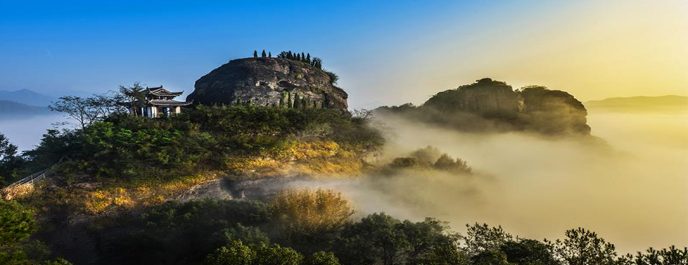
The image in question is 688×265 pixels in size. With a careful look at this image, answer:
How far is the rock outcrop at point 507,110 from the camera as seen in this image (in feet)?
214

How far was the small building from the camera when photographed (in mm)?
41406

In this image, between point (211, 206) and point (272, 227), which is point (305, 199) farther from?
point (211, 206)

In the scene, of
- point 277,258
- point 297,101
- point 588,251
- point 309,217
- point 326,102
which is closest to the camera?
point 277,258

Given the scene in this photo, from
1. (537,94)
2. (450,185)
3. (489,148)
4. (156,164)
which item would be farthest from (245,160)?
(537,94)

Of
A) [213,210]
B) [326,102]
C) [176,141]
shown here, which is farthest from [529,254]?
[326,102]

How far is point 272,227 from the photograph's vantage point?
65.0 feet

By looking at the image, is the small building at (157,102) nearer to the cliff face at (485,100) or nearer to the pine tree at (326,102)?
the pine tree at (326,102)

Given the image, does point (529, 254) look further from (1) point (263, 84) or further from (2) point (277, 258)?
(1) point (263, 84)

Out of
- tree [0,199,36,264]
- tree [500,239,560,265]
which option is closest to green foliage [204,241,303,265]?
tree [0,199,36,264]

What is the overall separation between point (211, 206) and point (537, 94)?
68152 mm

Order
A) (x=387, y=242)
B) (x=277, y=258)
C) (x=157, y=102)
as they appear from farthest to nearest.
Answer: (x=157, y=102), (x=387, y=242), (x=277, y=258)

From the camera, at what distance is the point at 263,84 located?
52469mm

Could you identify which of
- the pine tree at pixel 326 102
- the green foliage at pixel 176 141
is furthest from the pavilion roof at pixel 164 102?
the pine tree at pixel 326 102

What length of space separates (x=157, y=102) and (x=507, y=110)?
61.3 metres
